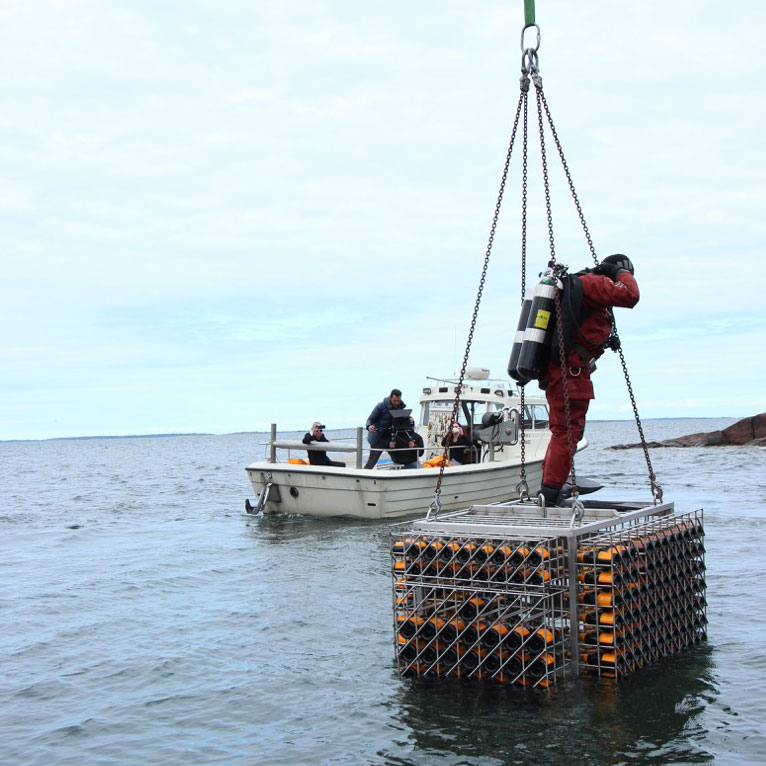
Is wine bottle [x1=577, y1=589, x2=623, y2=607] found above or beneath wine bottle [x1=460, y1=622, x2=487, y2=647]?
above

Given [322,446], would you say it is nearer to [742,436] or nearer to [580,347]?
[580,347]

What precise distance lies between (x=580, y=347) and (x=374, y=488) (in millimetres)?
8368

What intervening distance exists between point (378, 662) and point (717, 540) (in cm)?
834

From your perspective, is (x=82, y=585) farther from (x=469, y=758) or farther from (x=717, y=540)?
(x=717, y=540)

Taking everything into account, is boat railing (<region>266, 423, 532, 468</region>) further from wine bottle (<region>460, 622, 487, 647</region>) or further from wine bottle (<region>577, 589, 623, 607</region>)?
wine bottle (<region>577, 589, 623, 607</region>)

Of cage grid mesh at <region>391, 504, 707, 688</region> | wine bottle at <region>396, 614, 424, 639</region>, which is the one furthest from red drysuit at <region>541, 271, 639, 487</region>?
wine bottle at <region>396, 614, 424, 639</region>

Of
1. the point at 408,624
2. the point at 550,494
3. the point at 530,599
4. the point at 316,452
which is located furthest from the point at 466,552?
the point at 316,452

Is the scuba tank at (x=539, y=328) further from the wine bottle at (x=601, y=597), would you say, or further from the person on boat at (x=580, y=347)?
the wine bottle at (x=601, y=597)

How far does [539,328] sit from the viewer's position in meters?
7.26

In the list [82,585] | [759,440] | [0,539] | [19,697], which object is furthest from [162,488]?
[759,440]

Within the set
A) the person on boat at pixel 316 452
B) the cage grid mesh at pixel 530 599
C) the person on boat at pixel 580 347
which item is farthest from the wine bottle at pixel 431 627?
the person on boat at pixel 316 452

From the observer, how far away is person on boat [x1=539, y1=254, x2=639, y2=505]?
7.23 metres

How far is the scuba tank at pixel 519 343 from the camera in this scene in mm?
7402

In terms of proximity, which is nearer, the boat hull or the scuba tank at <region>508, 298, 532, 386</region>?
the scuba tank at <region>508, 298, 532, 386</region>
